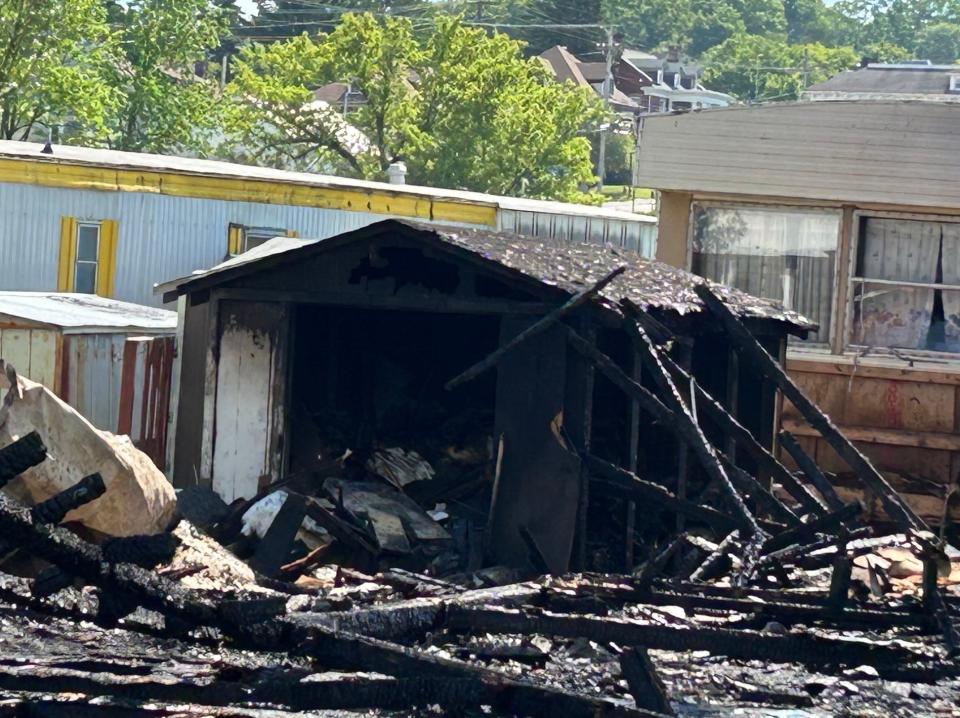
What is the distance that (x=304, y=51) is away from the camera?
49.1 m

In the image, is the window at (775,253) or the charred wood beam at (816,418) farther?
the window at (775,253)

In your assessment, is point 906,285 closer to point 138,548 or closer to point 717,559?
point 717,559

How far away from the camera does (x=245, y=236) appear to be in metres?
23.7

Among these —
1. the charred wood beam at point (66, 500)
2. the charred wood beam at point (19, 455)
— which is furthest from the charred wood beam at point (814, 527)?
the charred wood beam at point (19, 455)

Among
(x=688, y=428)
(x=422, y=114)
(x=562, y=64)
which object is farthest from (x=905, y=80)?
(x=562, y=64)

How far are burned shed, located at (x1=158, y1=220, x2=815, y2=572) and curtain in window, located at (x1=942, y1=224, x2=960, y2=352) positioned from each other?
3.22m

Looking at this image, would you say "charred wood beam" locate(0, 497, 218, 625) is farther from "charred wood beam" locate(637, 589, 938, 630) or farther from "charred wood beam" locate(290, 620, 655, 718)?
"charred wood beam" locate(637, 589, 938, 630)

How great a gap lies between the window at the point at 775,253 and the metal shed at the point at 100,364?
625 centimetres

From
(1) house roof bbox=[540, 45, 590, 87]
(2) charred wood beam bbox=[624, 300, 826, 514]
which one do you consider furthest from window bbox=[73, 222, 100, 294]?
(1) house roof bbox=[540, 45, 590, 87]

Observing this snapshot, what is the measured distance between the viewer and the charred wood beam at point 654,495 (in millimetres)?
11531

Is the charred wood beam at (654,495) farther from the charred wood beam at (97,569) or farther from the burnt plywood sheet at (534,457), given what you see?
the charred wood beam at (97,569)

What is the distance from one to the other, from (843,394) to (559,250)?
478 cm

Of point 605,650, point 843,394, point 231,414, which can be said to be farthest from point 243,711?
point 843,394

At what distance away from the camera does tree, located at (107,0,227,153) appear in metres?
48.3
